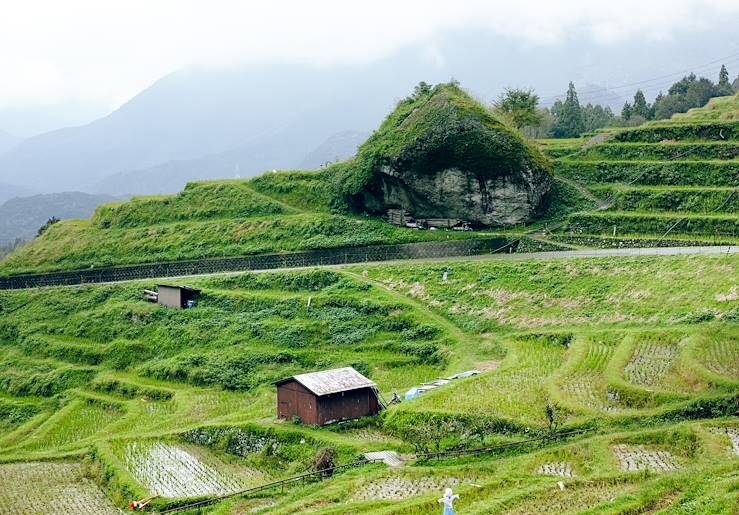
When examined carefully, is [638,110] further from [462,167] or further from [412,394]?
[412,394]

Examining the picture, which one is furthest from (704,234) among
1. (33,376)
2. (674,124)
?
(33,376)

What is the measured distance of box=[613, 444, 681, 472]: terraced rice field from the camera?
22.9 metres

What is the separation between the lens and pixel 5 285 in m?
59.2

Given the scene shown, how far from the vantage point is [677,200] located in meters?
49.4

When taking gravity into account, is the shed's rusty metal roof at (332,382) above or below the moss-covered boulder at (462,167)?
below

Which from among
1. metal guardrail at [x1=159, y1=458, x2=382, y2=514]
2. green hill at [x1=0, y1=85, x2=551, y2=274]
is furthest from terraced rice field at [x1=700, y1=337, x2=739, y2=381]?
green hill at [x1=0, y1=85, x2=551, y2=274]

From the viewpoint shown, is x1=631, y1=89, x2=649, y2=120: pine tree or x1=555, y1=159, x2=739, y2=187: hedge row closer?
x1=555, y1=159, x2=739, y2=187: hedge row

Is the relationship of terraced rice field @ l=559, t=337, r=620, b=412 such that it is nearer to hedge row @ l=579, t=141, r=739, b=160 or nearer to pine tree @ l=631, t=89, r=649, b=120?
hedge row @ l=579, t=141, r=739, b=160

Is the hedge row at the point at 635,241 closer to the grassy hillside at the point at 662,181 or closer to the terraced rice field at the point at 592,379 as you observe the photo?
the grassy hillside at the point at 662,181

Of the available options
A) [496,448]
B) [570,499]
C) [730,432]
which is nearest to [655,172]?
[730,432]

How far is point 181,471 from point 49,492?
4.77 m

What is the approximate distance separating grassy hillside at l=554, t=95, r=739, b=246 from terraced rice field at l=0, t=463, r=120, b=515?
31076 mm

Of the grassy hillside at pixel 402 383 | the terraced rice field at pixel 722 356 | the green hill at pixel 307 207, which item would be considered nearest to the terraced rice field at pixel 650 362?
the grassy hillside at pixel 402 383

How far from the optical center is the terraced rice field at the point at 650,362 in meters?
29.3
